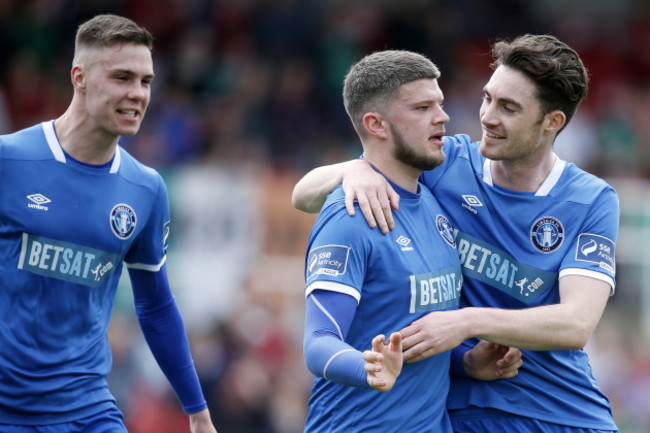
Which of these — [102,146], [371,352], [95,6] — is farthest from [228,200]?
[371,352]

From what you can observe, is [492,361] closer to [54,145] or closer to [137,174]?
[137,174]

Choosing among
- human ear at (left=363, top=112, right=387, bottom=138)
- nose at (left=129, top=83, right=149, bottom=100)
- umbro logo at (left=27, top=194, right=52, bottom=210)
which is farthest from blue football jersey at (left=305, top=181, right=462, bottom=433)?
umbro logo at (left=27, top=194, right=52, bottom=210)

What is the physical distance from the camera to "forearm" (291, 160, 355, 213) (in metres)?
5.63

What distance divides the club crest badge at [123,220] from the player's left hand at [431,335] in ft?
5.52

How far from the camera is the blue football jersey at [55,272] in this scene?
17.7 ft

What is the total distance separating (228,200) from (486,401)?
27.8 ft

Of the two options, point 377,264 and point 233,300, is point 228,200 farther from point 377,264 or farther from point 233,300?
point 377,264

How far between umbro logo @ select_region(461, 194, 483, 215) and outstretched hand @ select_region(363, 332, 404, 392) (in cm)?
135

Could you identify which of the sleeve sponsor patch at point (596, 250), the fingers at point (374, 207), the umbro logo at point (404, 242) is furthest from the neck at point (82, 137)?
the sleeve sponsor patch at point (596, 250)

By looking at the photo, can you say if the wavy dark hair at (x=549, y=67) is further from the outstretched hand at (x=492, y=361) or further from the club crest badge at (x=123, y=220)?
the club crest badge at (x=123, y=220)

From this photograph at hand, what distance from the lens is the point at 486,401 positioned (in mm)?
5465

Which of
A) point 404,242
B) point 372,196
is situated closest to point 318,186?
point 372,196

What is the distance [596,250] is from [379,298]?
1.21 metres

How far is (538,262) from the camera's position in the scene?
550 centimetres
